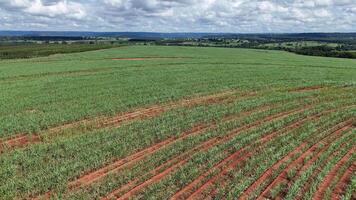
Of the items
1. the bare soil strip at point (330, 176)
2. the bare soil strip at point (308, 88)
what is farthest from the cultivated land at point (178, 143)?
the bare soil strip at point (308, 88)

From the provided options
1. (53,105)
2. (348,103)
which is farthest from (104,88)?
(348,103)

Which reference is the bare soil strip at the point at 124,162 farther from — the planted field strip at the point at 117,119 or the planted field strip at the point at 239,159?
the planted field strip at the point at 117,119

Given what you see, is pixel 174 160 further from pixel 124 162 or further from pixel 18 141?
pixel 18 141

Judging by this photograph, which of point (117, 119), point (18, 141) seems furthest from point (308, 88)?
point (18, 141)

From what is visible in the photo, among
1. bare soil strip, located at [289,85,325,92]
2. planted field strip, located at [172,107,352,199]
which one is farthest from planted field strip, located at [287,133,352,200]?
bare soil strip, located at [289,85,325,92]

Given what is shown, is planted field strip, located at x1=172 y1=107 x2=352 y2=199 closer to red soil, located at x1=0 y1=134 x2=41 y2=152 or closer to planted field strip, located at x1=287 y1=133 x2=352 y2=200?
planted field strip, located at x1=287 y1=133 x2=352 y2=200
